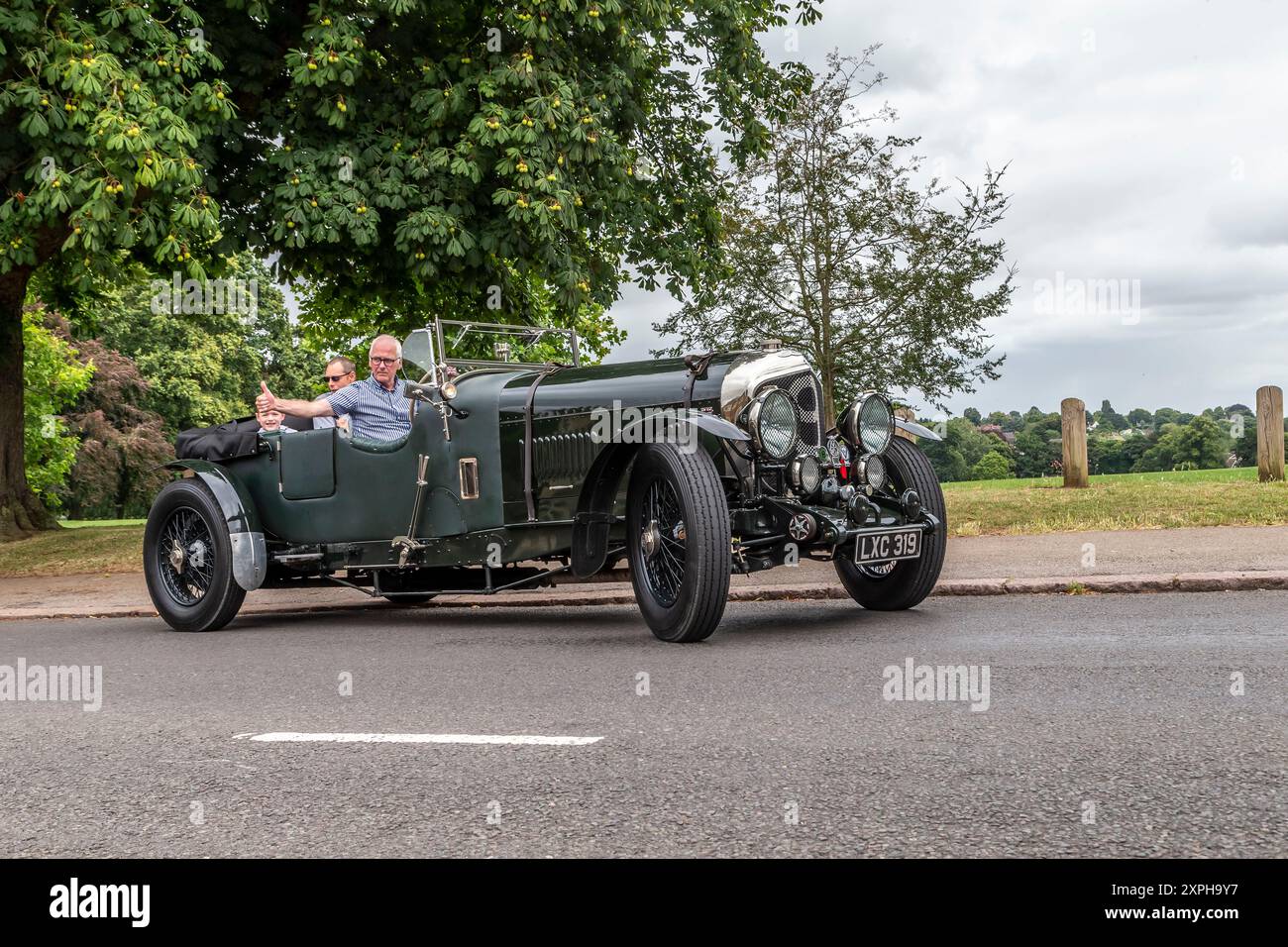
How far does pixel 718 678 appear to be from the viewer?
602cm

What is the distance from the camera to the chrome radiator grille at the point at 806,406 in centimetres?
772

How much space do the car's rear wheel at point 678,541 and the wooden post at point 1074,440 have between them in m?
11.2

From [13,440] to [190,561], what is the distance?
37.6ft

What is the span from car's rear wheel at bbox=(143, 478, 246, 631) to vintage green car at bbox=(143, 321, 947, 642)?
0.02 metres

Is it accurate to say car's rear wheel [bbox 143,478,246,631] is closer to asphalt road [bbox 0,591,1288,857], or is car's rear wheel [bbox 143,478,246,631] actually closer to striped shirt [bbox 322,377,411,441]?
striped shirt [bbox 322,377,411,441]

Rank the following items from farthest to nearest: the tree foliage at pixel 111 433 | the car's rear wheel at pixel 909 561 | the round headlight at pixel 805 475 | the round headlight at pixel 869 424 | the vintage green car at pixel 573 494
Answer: the tree foliage at pixel 111 433
the car's rear wheel at pixel 909 561
the round headlight at pixel 869 424
the round headlight at pixel 805 475
the vintage green car at pixel 573 494

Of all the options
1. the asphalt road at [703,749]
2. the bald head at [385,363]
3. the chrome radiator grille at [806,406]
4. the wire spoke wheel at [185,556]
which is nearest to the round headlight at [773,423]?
the chrome radiator grille at [806,406]

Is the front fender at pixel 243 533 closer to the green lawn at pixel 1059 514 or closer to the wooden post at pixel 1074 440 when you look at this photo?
the green lawn at pixel 1059 514

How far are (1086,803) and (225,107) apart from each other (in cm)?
1226

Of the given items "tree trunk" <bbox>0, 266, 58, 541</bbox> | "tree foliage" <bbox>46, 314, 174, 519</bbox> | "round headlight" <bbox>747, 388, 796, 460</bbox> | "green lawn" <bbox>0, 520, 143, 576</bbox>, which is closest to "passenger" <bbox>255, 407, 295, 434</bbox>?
"round headlight" <bbox>747, 388, 796, 460</bbox>

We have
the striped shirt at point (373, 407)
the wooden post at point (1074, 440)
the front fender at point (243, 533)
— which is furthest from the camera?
the wooden post at point (1074, 440)

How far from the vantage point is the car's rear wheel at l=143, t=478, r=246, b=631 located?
9.32 meters
